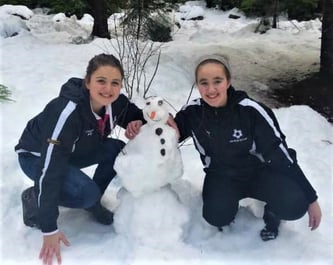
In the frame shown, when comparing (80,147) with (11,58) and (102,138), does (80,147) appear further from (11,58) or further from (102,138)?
(11,58)

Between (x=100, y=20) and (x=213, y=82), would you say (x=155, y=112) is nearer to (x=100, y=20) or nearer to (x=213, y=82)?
(x=213, y=82)

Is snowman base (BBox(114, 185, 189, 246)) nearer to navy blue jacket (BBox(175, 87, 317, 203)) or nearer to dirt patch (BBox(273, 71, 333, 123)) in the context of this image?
navy blue jacket (BBox(175, 87, 317, 203))

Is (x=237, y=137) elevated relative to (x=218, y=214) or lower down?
elevated

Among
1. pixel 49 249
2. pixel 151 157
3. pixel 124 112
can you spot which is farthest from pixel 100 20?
pixel 49 249

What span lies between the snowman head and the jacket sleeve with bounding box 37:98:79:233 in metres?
0.38

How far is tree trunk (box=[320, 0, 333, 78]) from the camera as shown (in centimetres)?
518

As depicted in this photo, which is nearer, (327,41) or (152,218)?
(152,218)

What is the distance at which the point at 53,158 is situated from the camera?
6.97 ft

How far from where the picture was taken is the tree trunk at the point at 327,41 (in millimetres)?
5176

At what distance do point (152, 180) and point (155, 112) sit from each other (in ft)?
1.14

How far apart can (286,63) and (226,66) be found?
4850 mm

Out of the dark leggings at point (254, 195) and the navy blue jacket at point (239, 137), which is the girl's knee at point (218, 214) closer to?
A: the dark leggings at point (254, 195)

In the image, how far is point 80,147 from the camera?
7.75 feet

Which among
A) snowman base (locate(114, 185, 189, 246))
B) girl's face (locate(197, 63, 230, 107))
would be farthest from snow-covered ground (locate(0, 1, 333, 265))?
girl's face (locate(197, 63, 230, 107))
